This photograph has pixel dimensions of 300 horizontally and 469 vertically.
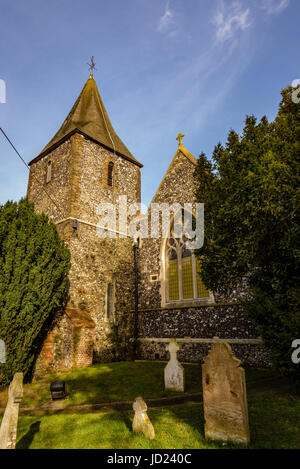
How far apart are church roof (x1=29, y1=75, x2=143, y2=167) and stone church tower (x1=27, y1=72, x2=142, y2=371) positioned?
68mm

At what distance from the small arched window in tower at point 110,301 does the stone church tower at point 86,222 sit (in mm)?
49

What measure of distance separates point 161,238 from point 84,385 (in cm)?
776

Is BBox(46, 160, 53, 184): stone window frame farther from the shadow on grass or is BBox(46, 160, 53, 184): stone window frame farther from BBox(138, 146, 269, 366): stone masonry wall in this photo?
the shadow on grass

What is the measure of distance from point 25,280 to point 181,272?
692cm

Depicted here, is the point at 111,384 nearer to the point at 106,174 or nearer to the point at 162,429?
the point at 162,429

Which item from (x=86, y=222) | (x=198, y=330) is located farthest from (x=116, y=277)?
(x=198, y=330)

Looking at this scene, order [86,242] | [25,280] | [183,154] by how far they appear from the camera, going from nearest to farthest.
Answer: [25,280], [86,242], [183,154]

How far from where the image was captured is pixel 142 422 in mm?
4867

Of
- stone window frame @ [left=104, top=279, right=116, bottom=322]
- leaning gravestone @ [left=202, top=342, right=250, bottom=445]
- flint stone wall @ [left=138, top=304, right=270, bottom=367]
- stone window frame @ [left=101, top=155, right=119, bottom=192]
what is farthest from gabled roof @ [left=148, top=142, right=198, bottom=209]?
leaning gravestone @ [left=202, top=342, right=250, bottom=445]

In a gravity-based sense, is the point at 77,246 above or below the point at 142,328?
above
